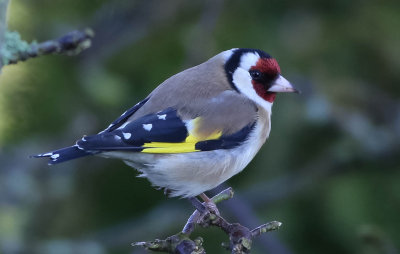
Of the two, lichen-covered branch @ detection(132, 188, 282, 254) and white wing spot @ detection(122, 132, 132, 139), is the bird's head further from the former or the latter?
lichen-covered branch @ detection(132, 188, 282, 254)

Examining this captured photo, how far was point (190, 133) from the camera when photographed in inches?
141

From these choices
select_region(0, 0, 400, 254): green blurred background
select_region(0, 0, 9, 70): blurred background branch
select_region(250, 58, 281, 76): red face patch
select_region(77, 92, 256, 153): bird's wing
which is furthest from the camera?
select_region(0, 0, 400, 254): green blurred background

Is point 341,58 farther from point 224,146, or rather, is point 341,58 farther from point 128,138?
point 128,138

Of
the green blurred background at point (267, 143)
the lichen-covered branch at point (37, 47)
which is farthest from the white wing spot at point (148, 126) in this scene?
the green blurred background at point (267, 143)

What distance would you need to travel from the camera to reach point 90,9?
453 cm

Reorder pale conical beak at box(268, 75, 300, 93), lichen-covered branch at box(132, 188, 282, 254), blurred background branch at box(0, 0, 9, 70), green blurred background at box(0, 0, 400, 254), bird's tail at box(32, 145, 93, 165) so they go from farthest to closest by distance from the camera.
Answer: green blurred background at box(0, 0, 400, 254) < pale conical beak at box(268, 75, 300, 93) < bird's tail at box(32, 145, 93, 165) < lichen-covered branch at box(132, 188, 282, 254) < blurred background branch at box(0, 0, 9, 70)

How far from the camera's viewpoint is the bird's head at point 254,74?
3820mm

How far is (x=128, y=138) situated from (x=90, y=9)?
143cm

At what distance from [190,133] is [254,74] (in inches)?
22.6

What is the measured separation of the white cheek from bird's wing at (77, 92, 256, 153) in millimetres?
136

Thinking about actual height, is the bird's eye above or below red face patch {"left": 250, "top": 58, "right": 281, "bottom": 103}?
above

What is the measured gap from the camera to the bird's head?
382 centimetres

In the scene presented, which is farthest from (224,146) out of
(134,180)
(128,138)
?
(134,180)

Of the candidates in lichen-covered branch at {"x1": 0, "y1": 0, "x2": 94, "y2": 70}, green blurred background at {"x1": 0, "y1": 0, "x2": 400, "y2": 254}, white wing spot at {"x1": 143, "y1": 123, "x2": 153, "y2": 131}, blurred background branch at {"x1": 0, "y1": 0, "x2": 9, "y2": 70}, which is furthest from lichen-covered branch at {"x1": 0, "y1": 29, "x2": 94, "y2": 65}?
green blurred background at {"x1": 0, "y1": 0, "x2": 400, "y2": 254}
